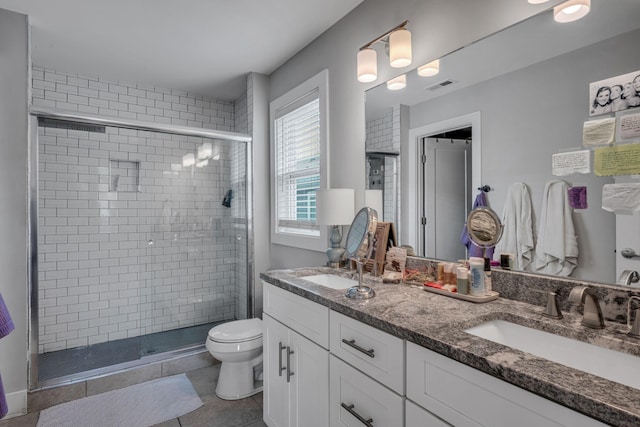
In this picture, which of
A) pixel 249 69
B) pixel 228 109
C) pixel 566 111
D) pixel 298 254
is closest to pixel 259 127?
pixel 249 69

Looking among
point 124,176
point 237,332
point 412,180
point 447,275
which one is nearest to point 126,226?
point 124,176

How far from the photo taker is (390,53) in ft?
6.03

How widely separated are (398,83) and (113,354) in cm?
313

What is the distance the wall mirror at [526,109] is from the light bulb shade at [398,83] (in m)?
0.03

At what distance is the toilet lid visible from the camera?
235 centimetres

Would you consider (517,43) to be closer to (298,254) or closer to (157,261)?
(298,254)

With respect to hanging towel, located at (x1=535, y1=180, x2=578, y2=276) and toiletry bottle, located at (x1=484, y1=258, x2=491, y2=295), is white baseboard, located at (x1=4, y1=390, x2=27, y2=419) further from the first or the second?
hanging towel, located at (x1=535, y1=180, x2=578, y2=276)

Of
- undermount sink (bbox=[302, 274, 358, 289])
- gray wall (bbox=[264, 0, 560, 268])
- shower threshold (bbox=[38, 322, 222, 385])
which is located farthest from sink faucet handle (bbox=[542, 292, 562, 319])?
shower threshold (bbox=[38, 322, 222, 385])

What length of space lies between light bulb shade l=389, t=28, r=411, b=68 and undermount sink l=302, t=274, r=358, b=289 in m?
1.24

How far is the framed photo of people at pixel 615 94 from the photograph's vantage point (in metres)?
1.06

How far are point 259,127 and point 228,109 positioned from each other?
1060 mm

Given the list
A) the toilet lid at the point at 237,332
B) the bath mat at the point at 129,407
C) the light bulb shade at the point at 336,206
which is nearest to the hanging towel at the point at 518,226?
the light bulb shade at the point at 336,206

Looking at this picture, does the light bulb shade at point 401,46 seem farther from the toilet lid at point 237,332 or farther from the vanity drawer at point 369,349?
the toilet lid at point 237,332

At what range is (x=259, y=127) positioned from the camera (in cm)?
331
